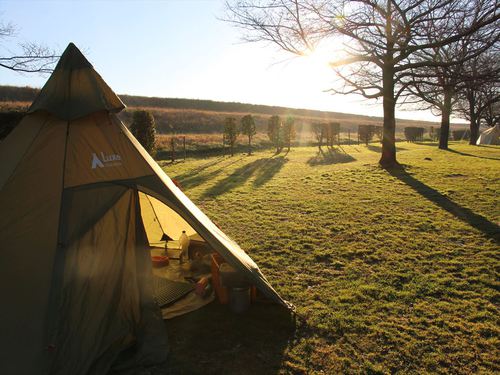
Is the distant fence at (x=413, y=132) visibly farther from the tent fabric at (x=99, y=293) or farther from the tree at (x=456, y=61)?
the tent fabric at (x=99, y=293)

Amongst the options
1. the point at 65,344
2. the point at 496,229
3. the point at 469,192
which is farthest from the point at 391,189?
the point at 65,344

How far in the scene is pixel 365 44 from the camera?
13.4m

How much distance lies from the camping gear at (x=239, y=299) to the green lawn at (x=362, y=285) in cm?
12

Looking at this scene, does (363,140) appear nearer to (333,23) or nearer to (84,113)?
(333,23)

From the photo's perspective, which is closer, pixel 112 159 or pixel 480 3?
pixel 112 159

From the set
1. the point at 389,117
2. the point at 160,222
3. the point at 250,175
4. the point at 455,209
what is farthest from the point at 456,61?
the point at 160,222

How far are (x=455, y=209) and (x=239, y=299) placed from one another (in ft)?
22.4

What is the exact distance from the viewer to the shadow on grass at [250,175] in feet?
41.8

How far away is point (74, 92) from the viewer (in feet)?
13.9

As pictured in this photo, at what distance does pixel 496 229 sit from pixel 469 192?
377 cm

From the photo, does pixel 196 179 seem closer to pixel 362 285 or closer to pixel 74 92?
pixel 362 285

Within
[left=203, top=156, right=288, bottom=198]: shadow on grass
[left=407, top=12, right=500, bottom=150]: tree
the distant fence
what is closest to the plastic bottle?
[left=203, top=156, right=288, bottom=198]: shadow on grass

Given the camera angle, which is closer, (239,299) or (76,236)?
(76,236)

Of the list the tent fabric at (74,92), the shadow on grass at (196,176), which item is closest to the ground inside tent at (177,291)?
the tent fabric at (74,92)
